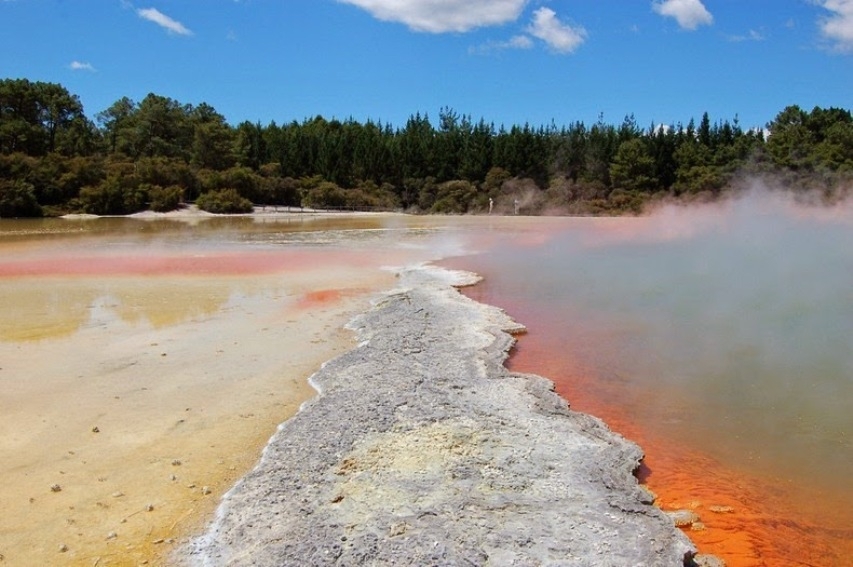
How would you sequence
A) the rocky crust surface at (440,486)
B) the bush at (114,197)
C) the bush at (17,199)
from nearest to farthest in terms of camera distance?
the rocky crust surface at (440,486) < the bush at (17,199) < the bush at (114,197)

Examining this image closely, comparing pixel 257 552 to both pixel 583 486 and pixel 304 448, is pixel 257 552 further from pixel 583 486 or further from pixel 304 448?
pixel 583 486

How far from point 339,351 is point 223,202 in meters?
49.3

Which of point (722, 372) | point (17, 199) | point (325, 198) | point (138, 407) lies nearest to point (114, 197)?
point (17, 199)

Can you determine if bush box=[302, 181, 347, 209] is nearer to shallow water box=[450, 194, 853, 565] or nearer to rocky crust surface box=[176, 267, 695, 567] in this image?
shallow water box=[450, 194, 853, 565]

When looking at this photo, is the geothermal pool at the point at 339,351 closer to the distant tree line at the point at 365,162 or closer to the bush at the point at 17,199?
the bush at the point at 17,199

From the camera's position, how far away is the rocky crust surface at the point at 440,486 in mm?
4367

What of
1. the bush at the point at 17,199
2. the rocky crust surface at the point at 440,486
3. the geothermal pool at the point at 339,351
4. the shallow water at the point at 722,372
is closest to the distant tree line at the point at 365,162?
the bush at the point at 17,199

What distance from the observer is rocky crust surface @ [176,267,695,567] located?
14.3 feet

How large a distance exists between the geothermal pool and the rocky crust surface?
426 millimetres

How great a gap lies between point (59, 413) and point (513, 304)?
29.5 feet

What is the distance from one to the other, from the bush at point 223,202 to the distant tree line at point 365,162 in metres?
0.13

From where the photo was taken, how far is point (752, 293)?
Result: 1552 cm

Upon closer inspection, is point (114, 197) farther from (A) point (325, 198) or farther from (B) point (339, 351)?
(B) point (339, 351)

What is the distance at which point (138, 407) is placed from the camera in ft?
24.4
